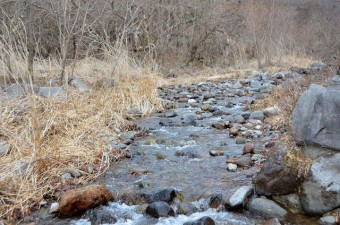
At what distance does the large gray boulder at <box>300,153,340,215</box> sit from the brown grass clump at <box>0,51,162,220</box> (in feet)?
6.17

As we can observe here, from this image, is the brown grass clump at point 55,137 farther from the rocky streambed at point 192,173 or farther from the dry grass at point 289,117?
the dry grass at point 289,117

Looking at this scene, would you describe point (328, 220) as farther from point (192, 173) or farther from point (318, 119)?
point (192, 173)

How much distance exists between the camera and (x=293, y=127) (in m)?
3.14

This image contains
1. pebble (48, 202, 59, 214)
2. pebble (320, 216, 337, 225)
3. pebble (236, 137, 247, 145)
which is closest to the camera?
pebble (320, 216, 337, 225)

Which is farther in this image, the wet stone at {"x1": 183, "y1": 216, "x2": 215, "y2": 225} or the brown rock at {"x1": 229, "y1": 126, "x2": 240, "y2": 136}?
the brown rock at {"x1": 229, "y1": 126, "x2": 240, "y2": 136}

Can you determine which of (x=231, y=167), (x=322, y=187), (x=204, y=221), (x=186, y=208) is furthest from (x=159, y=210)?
(x=322, y=187)

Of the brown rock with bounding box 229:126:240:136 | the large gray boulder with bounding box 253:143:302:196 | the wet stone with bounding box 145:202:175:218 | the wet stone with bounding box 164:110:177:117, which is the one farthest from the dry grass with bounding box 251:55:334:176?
the wet stone with bounding box 164:110:177:117

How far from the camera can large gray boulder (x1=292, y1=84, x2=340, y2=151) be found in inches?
114

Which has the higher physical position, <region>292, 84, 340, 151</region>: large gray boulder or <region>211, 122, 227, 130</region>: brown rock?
<region>292, 84, 340, 151</region>: large gray boulder

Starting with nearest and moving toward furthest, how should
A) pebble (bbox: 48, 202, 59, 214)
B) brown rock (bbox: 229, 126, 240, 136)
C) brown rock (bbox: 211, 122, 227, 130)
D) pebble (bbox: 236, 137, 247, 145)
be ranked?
1. pebble (bbox: 48, 202, 59, 214)
2. pebble (bbox: 236, 137, 247, 145)
3. brown rock (bbox: 229, 126, 240, 136)
4. brown rock (bbox: 211, 122, 227, 130)

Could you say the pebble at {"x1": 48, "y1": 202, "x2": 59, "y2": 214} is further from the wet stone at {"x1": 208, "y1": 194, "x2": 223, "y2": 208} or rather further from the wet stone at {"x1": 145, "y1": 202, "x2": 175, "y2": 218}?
the wet stone at {"x1": 208, "y1": 194, "x2": 223, "y2": 208}

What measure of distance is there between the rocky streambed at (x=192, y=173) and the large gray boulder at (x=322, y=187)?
0.32 ft

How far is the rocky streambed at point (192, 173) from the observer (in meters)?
2.85

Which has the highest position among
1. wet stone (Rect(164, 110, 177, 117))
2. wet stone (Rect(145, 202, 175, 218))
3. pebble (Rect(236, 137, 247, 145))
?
wet stone (Rect(145, 202, 175, 218))
